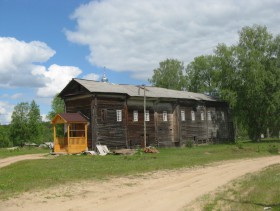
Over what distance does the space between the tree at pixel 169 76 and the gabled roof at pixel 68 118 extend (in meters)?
41.5

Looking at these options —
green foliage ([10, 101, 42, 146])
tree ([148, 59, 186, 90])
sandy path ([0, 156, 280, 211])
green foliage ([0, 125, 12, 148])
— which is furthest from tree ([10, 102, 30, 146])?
sandy path ([0, 156, 280, 211])

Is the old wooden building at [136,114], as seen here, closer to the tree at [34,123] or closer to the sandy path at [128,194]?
the sandy path at [128,194]

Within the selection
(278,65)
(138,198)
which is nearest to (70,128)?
(138,198)

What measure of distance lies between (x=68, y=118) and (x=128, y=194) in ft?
71.1

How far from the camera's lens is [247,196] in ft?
39.4

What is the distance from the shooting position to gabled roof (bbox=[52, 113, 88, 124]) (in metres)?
33.2

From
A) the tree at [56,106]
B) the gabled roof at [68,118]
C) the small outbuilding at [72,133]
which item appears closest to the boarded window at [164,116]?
the small outbuilding at [72,133]

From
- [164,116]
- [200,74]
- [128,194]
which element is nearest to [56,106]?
[200,74]

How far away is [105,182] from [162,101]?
26250 millimetres

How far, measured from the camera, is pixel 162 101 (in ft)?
136

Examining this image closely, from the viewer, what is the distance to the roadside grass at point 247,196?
10.4m

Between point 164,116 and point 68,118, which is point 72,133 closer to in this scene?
point 68,118

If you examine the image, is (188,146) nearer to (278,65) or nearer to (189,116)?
(189,116)

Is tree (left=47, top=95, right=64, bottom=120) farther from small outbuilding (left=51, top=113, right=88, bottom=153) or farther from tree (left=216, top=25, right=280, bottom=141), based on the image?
small outbuilding (left=51, top=113, right=88, bottom=153)
